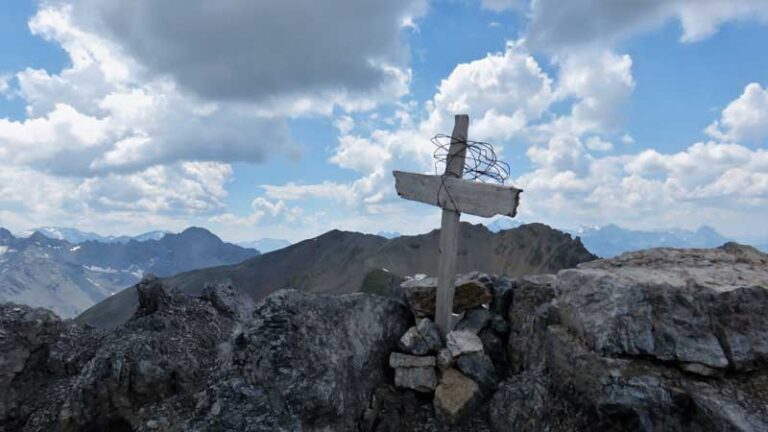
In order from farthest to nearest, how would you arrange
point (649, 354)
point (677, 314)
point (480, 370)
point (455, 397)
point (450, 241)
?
point (450, 241) → point (480, 370) → point (455, 397) → point (677, 314) → point (649, 354)

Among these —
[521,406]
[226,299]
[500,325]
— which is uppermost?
[226,299]

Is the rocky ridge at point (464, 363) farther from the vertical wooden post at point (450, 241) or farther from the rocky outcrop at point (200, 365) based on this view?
the vertical wooden post at point (450, 241)

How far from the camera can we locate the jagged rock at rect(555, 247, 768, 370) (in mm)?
7168

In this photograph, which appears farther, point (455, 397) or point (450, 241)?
point (450, 241)

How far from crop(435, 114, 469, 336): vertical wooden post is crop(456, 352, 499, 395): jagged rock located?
2.49ft

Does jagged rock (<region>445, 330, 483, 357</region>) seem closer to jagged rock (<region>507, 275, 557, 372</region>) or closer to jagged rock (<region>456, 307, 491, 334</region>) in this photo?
jagged rock (<region>456, 307, 491, 334</region>)

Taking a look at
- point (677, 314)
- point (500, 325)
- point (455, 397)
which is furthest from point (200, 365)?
point (677, 314)

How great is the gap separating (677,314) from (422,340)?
13.7 feet

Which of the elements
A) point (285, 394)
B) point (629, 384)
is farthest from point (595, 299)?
point (285, 394)

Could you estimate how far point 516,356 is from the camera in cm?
920

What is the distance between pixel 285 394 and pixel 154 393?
3396mm

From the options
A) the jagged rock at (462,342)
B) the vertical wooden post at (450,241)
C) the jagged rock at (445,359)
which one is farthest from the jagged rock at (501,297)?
the jagged rock at (445,359)

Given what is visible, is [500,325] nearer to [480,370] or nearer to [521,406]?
[480,370]

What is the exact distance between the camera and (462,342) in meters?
9.04
